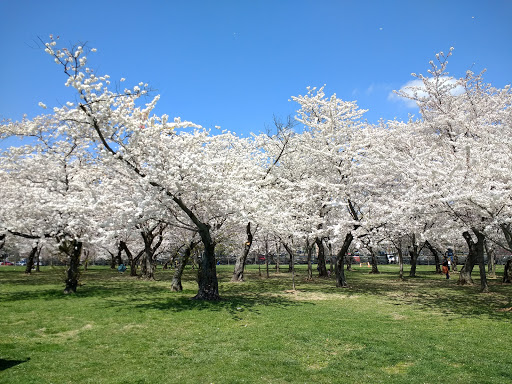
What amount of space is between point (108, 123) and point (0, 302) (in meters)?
8.35

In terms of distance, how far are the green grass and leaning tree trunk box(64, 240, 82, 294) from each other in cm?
166

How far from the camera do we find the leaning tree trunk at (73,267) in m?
16.0

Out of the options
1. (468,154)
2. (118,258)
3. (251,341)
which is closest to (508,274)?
(468,154)

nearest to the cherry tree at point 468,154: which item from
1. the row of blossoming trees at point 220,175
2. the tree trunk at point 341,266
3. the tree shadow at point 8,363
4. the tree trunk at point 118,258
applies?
the row of blossoming trees at point 220,175

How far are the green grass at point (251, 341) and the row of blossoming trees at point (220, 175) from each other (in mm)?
2642

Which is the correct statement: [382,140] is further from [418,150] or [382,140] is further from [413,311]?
[413,311]

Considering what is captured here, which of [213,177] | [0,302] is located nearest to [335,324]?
[213,177]

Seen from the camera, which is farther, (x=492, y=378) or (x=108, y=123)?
(x=108, y=123)

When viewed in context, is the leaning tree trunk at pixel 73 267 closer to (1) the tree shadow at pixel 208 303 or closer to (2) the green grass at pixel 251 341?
(2) the green grass at pixel 251 341

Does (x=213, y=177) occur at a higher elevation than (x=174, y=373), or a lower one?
higher

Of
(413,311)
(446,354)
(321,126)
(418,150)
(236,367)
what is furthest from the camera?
(321,126)

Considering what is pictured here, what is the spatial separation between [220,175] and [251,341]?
651 cm

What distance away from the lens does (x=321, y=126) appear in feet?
73.2

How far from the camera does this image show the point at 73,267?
54.0 feet
